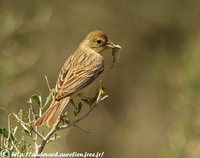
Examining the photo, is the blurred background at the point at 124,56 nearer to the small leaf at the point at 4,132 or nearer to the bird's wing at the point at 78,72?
the bird's wing at the point at 78,72

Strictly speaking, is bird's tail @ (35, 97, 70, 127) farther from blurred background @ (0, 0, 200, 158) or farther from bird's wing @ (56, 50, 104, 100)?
blurred background @ (0, 0, 200, 158)

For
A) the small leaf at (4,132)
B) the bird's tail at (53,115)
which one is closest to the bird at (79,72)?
the bird's tail at (53,115)

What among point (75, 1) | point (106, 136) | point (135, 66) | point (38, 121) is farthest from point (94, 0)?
point (38, 121)

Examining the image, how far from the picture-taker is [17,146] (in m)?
4.60

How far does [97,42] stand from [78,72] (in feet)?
2.15

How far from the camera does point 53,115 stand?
561 centimetres

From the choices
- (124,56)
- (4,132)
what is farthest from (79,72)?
(124,56)

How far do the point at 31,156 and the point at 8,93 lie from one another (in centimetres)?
295

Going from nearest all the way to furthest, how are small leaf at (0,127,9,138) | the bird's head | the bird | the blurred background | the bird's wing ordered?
small leaf at (0,127,9,138) < the bird < the bird's wing < the bird's head < the blurred background

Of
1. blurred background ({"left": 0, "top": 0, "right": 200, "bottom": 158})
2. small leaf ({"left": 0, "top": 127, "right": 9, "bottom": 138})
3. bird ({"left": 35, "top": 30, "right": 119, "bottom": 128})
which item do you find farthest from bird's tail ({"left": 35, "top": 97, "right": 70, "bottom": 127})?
blurred background ({"left": 0, "top": 0, "right": 200, "bottom": 158})

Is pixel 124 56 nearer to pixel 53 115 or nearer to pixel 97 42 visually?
pixel 97 42

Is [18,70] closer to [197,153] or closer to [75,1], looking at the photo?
[197,153]

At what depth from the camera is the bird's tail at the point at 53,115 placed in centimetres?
514

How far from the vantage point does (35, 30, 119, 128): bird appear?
6211mm
